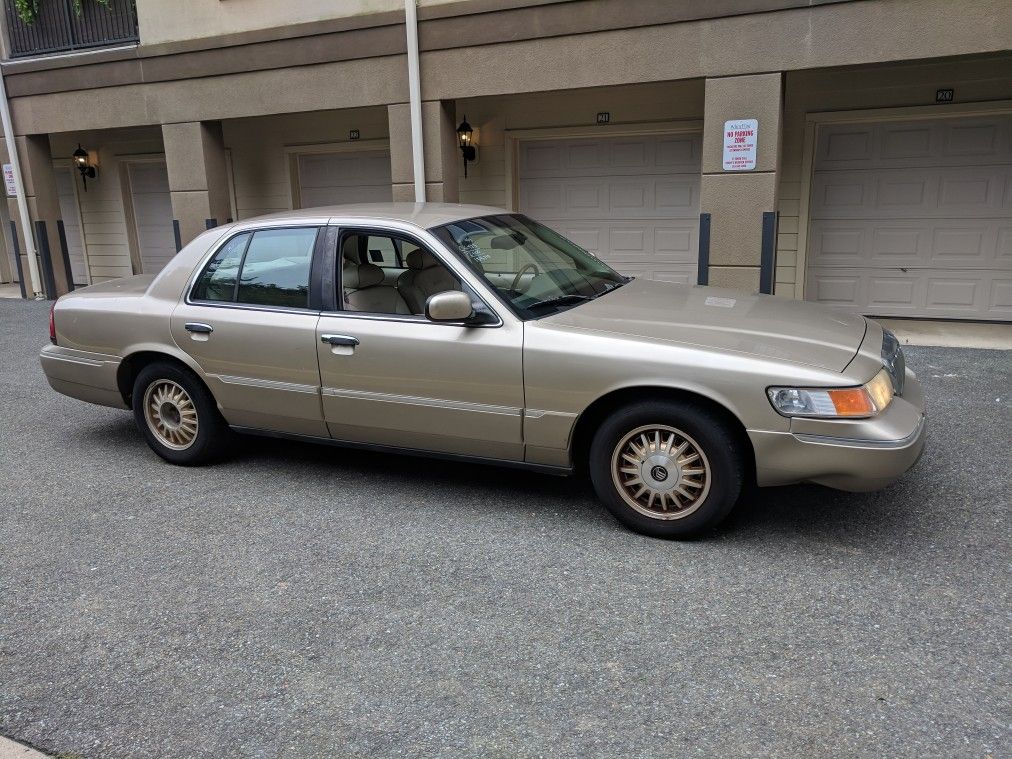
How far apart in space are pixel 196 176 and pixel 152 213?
4086 mm

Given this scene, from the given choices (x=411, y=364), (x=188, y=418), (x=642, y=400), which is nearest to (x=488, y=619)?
(x=642, y=400)

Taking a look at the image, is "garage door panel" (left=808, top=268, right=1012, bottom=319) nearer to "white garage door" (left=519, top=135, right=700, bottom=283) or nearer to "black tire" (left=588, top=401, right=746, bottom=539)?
"white garage door" (left=519, top=135, right=700, bottom=283)

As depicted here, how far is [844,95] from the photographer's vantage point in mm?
9594

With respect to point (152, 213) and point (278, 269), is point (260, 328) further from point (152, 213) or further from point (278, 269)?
point (152, 213)

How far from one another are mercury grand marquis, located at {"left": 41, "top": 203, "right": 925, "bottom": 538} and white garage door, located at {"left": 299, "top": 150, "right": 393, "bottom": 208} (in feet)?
24.2

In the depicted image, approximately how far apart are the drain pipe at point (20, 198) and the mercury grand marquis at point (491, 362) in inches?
362

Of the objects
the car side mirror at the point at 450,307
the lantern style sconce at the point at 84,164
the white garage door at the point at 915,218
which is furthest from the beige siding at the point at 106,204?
the car side mirror at the point at 450,307

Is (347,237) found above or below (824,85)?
below

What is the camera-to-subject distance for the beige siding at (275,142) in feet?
40.5

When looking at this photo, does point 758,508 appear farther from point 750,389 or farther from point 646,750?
point 646,750

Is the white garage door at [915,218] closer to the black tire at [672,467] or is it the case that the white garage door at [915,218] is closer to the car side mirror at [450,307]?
the black tire at [672,467]

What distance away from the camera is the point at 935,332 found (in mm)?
9086

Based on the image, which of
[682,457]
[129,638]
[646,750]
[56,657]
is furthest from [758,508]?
[56,657]

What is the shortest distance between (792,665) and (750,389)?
123 cm
